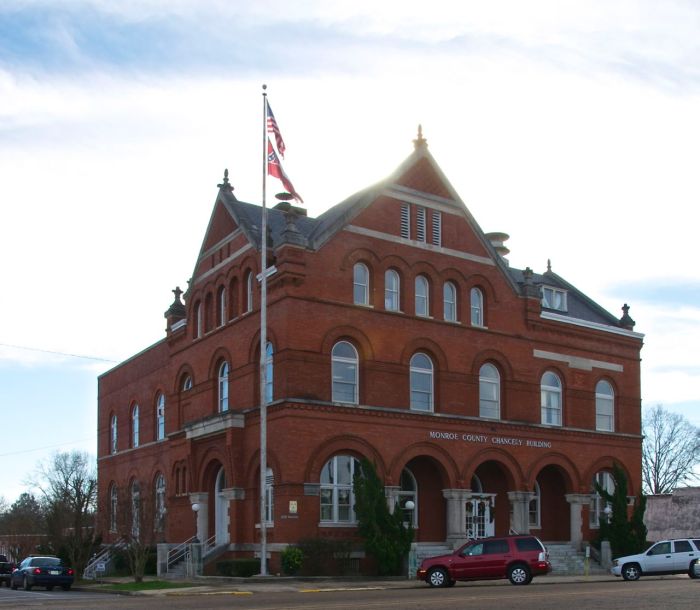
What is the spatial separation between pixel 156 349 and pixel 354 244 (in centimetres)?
1702

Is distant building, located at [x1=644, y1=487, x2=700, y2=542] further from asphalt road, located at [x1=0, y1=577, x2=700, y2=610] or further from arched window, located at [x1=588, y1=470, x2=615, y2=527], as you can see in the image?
asphalt road, located at [x1=0, y1=577, x2=700, y2=610]

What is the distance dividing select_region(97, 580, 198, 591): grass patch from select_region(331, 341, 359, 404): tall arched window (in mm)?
9107

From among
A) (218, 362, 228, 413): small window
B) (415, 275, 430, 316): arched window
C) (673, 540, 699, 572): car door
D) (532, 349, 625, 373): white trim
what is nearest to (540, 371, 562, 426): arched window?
(532, 349, 625, 373): white trim

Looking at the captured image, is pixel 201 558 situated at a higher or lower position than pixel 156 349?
lower

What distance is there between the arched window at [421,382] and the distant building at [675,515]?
96.2 ft

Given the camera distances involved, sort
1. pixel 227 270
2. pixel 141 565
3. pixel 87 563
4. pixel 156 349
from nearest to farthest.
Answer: pixel 141 565, pixel 227 270, pixel 87 563, pixel 156 349

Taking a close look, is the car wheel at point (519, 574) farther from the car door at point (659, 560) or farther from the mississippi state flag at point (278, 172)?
the mississippi state flag at point (278, 172)

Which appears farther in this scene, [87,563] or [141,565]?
[87,563]

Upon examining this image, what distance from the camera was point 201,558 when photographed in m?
38.6

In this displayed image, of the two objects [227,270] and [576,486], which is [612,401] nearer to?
[576,486]

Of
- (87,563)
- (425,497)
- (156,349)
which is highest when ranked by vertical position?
(156,349)

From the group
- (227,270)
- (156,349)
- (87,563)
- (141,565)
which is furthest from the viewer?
(156,349)

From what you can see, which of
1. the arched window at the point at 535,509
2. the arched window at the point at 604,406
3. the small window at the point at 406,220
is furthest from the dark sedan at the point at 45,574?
the arched window at the point at 604,406

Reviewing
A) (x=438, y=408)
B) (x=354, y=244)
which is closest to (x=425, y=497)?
(x=438, y=408)
